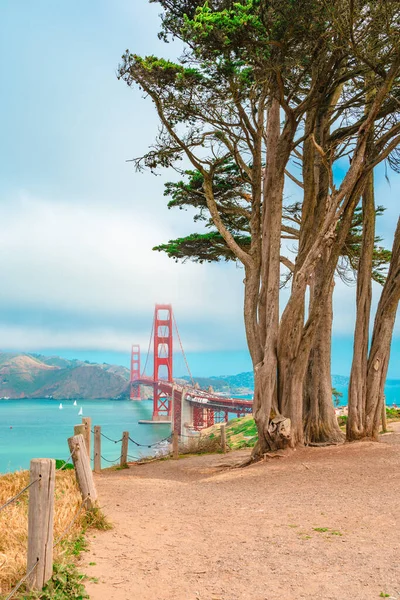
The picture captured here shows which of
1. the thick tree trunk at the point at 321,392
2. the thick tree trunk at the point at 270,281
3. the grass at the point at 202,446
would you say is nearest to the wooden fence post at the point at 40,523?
the thick tree trunk at the point at 270,281

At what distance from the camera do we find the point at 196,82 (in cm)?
772

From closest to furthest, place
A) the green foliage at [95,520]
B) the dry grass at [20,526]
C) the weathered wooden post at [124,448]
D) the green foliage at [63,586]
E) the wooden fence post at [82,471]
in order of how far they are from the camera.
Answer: the green foliage at [63,586], the dry grass at [20,526], the green foliage at [95,520], the wooden fence post at [82,471], the weathered wooden post at [124,448]

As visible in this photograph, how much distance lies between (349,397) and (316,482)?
2599mm

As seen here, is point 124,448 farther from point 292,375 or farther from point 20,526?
point 20,526

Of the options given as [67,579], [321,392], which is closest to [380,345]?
[321,392]

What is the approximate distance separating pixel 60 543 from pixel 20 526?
14.9 inches

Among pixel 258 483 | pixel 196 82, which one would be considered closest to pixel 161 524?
pixel 258 483

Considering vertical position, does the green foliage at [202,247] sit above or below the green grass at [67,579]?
above

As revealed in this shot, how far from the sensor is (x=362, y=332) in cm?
841

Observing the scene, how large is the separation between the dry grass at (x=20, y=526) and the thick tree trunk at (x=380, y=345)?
4.81m

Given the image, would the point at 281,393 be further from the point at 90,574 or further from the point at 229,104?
the point at 90,574

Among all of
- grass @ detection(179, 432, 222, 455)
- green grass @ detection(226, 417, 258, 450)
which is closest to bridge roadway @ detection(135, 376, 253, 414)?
green grass @ detection(226, 417, 258, 450)

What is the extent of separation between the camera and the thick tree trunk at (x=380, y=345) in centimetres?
823

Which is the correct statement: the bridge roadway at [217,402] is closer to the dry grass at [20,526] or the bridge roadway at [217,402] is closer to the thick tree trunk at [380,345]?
the thick tree trunk at [380,345]
